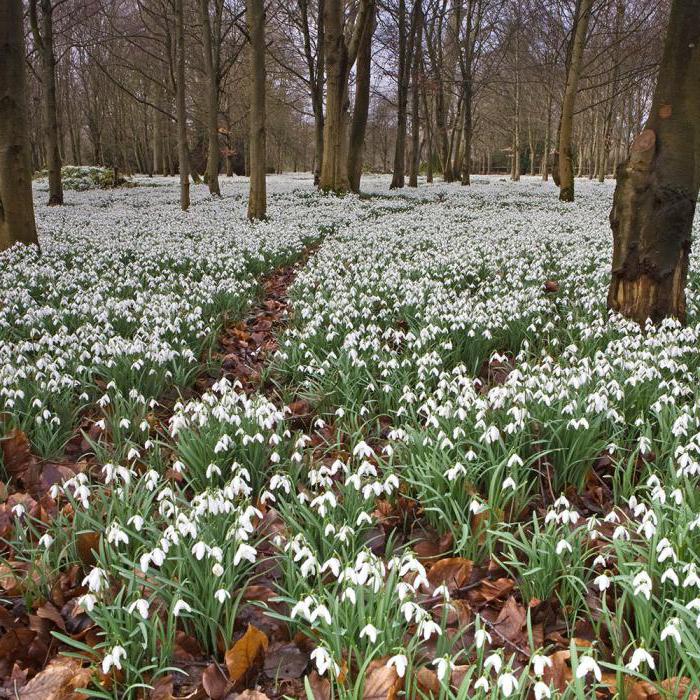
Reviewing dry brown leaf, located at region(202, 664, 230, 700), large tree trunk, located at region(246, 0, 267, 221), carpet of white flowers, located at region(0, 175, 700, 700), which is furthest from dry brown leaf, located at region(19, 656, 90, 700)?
large tree trunk, located at region(246, 0, 267, 221)

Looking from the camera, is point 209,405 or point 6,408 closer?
point 209,405

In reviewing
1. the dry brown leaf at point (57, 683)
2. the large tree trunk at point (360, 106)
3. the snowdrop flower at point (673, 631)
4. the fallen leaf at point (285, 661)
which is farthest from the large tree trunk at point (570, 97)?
the dry brown leaf at point (57, 683)

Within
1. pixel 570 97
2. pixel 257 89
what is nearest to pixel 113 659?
pixel 257 89

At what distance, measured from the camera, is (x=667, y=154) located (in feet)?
16.3

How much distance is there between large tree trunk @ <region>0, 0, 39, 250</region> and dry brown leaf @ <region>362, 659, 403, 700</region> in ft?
29.4

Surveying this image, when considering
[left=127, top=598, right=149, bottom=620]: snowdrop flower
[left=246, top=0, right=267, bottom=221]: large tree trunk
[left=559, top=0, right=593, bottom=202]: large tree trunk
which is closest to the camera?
[left=127, top=598, right=149, bottom=620]: snowdrop flower

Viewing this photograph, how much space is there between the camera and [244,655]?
1949 millimetres

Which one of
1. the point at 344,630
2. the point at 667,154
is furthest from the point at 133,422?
the point at 667,154

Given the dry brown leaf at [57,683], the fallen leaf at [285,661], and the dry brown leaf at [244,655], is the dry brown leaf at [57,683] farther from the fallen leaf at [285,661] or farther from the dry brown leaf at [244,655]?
the fallen leaf at [285,661]

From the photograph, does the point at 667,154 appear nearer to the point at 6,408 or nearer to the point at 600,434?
the point at 600,434

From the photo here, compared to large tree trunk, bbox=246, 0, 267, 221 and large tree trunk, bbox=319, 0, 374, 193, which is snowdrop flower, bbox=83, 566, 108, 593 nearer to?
large tree trunk, bbox=246, 0, 267, 221

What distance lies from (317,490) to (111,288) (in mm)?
4878

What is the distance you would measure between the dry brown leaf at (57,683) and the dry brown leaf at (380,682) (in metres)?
0.87

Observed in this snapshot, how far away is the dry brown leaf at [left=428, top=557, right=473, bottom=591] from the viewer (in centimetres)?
237
